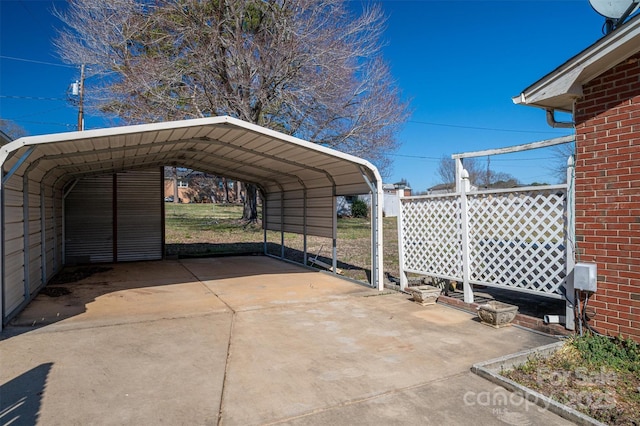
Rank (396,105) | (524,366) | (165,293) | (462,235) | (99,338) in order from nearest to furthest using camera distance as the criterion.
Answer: (524,366) < (99,338) < (462,235) < (165,293) < (396,105)

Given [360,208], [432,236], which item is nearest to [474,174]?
[360,208]

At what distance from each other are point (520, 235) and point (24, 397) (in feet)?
17.7

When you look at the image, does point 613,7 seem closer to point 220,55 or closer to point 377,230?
point 377,230

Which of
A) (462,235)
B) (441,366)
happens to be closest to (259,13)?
(462,235)

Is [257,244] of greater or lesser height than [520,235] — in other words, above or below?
below

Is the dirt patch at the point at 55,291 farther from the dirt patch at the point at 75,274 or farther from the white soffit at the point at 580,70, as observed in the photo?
the white soffit at the point at 580,70

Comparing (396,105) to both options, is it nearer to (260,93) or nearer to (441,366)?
(260,93)

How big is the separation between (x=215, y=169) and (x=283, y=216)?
232 centimetres

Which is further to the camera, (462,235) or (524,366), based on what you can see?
(462,235)

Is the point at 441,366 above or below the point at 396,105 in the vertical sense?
below

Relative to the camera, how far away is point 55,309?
5.98 metres

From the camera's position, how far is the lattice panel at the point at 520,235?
466 centimetres

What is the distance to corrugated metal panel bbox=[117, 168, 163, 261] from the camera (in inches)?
453

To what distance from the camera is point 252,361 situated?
3.98m
